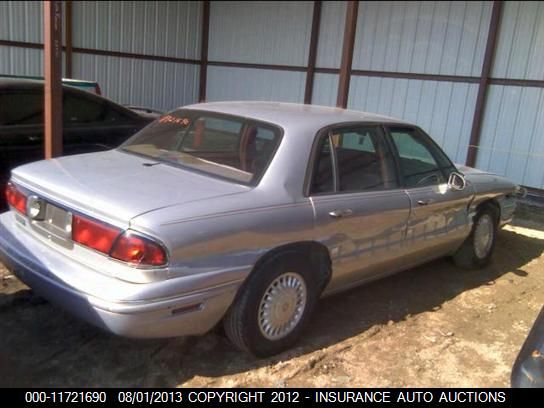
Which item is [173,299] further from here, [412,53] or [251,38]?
[251,38]

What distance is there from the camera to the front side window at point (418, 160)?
14.1 ft

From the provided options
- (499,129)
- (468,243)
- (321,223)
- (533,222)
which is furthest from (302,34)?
(321,223)

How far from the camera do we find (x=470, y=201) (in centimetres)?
488

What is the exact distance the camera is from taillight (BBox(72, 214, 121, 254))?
280 centimetres

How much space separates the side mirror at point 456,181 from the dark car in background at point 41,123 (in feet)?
11.8

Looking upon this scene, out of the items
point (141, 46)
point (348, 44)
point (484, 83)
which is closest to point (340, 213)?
point (348, 44)

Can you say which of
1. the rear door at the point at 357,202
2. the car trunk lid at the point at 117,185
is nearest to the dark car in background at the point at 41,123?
A: the car trunk lid at the point at 117,185

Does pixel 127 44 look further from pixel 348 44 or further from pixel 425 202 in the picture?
pixel 425 202

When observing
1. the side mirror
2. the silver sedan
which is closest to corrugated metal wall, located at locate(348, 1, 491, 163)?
the side mirror

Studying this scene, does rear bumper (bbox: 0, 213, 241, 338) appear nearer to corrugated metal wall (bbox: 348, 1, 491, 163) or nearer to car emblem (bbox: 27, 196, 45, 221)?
car emblem (bbox: 27, 196, 45, 221)

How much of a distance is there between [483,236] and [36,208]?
4005 millimetres

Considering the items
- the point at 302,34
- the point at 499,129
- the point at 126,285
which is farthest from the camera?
the point at 302,34

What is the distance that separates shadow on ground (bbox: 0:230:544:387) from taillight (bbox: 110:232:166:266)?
0.76 meters

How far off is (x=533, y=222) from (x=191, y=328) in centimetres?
611
